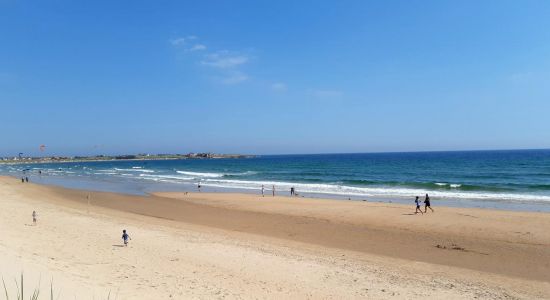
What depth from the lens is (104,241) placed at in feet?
47.8

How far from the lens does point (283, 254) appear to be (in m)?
13.1

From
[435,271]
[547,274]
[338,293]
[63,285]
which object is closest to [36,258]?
[63,285]

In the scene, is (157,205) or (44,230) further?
(157,205)

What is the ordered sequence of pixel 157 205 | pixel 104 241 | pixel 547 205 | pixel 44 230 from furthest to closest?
pixel 157 205
pixel 547 205
pixel 44 230
pixel 104 241

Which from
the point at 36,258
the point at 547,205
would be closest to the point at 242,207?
the point at 36,258

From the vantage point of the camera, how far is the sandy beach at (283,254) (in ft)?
31.3

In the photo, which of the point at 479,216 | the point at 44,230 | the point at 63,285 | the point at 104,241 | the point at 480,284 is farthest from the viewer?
the point at 479,216

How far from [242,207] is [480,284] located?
17.6 metres

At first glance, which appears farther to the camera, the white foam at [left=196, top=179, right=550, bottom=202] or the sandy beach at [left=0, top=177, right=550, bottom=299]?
the white foam at [left=196, top=179, right=550, bottom=202]

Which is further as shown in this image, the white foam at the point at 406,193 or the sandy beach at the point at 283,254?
the white foam at the point at 406,193

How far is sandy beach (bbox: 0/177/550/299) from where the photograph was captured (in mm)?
9531

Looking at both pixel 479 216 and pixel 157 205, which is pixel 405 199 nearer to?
pixel 479 216

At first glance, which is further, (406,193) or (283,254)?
(406,193)

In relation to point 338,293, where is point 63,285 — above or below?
above
